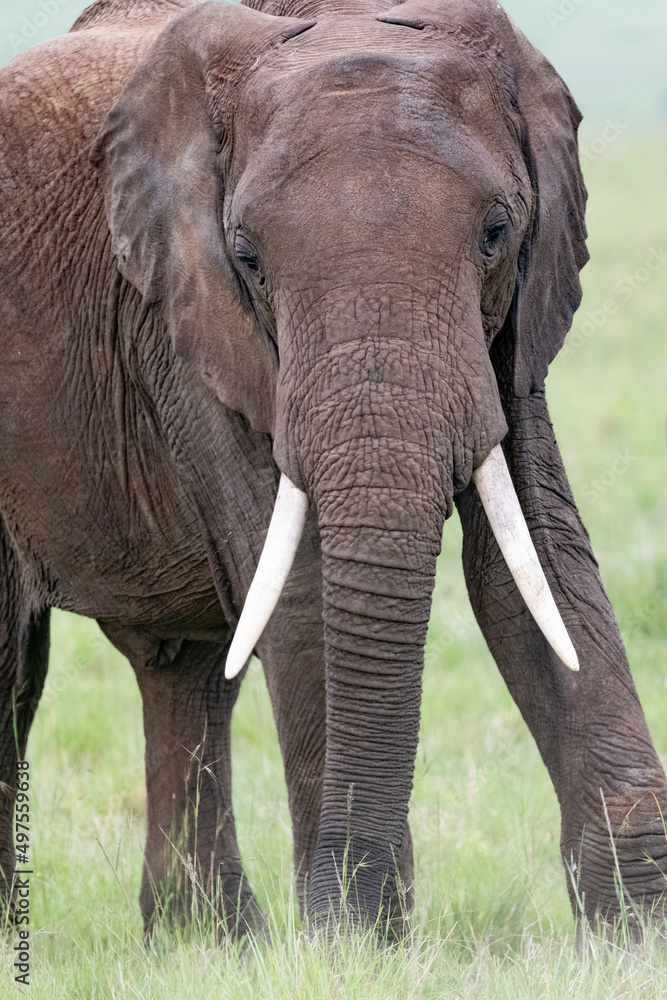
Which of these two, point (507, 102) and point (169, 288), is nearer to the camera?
point (507, 102)

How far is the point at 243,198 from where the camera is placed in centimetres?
317

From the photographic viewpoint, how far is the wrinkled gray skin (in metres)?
3.02

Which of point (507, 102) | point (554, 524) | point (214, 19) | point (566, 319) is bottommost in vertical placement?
point (554, 524)

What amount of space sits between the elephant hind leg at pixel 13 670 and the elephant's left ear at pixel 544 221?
1.70 m

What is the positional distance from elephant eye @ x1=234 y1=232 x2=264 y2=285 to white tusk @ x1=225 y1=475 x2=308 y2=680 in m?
0.42

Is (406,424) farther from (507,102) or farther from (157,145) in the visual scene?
(157,145)

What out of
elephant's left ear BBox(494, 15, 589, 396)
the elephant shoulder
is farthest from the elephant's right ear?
the elephant shoulder

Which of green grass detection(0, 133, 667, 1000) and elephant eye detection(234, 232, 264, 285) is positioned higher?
elephant eye detection(234, 232, 264, 285)

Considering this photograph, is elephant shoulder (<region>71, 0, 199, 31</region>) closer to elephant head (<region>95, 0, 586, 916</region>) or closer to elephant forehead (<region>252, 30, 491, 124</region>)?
elephant head (<region>95, 0, 586, 916</region>)

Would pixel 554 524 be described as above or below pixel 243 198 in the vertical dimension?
below

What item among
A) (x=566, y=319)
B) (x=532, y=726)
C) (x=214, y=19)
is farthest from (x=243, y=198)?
(x=532, y=726)

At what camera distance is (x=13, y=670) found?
4.52m

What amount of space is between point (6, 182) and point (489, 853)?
224 cm

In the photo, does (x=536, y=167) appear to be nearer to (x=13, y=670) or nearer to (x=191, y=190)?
(x=191, y=190)
